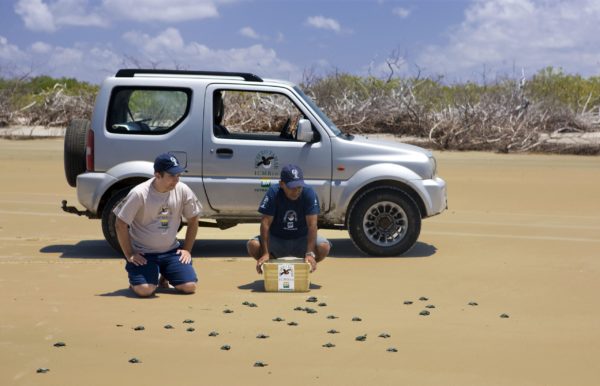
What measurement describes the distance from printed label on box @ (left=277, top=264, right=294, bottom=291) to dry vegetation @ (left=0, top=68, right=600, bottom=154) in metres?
18.9

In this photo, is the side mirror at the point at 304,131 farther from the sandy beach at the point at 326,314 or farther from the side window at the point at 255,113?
the side window at the point at 255,113

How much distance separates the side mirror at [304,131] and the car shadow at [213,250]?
55.0 inches

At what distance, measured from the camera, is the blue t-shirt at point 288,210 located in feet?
34.0

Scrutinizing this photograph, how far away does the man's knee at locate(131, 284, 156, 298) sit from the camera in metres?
9.47

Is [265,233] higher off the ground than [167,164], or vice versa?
[167,164]

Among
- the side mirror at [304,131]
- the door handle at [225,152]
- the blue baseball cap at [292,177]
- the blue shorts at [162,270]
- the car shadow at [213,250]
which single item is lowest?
the car shadow at [213,250]

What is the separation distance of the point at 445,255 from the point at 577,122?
767 inches

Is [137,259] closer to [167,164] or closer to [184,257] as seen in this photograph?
[184,257]

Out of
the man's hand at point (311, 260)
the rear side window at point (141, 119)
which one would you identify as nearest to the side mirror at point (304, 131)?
the rear side window at point (141, 119)

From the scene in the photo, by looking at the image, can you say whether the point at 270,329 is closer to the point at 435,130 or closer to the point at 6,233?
the point at 6,233

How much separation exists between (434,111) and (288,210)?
20316 mm

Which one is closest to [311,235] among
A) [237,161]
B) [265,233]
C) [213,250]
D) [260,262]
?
[265,233]

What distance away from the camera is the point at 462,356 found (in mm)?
7371

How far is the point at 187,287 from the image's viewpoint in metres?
9.72
